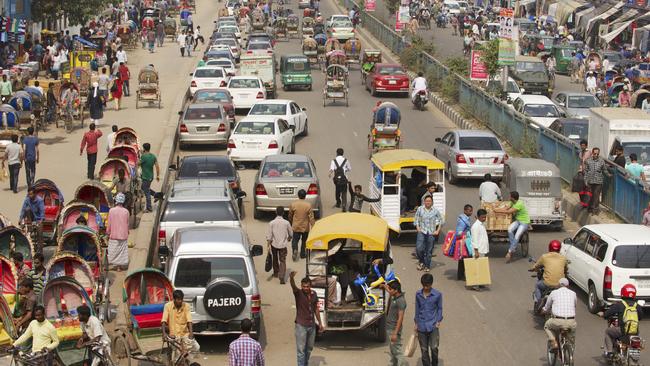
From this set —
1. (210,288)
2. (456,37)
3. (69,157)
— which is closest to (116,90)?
(69,157)

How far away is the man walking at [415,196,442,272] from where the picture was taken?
22.5m

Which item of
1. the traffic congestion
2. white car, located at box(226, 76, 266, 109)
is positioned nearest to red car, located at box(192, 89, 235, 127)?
the traffic congestion

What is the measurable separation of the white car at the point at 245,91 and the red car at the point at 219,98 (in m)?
1.62

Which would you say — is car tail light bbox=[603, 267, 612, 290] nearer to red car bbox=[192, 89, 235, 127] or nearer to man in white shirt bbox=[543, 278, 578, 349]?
man in white shirt bbox=[543, 278, 578, 349]

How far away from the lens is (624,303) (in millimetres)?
17203

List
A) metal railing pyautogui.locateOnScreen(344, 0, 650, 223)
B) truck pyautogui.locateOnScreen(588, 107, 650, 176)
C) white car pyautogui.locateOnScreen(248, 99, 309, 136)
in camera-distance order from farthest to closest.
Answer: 1. white car pyautogui.locateOnScreen(248, 99, 309, 136)
2. truck pyautogui.locateOnScreen(588, 107, 650, 176)
3. metal railing pyautogui.locateOnScreen(344, 0, 650, 223)

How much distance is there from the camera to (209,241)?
18266mm

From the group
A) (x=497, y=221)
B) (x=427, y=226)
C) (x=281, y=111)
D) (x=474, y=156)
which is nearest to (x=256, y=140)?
(x=281, y=111)

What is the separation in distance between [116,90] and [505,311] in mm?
24879

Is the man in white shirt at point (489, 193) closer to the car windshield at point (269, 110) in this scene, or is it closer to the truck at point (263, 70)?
the car windshield at point (269, 110)

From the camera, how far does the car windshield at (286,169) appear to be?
27.0 metres

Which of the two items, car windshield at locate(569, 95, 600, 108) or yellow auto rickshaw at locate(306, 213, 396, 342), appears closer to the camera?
yellow auto rickshaw at locate(306, 213, 396, 342)

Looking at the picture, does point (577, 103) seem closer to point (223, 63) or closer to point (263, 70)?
point (263, 70)

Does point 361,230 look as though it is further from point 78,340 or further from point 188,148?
point 188,148
